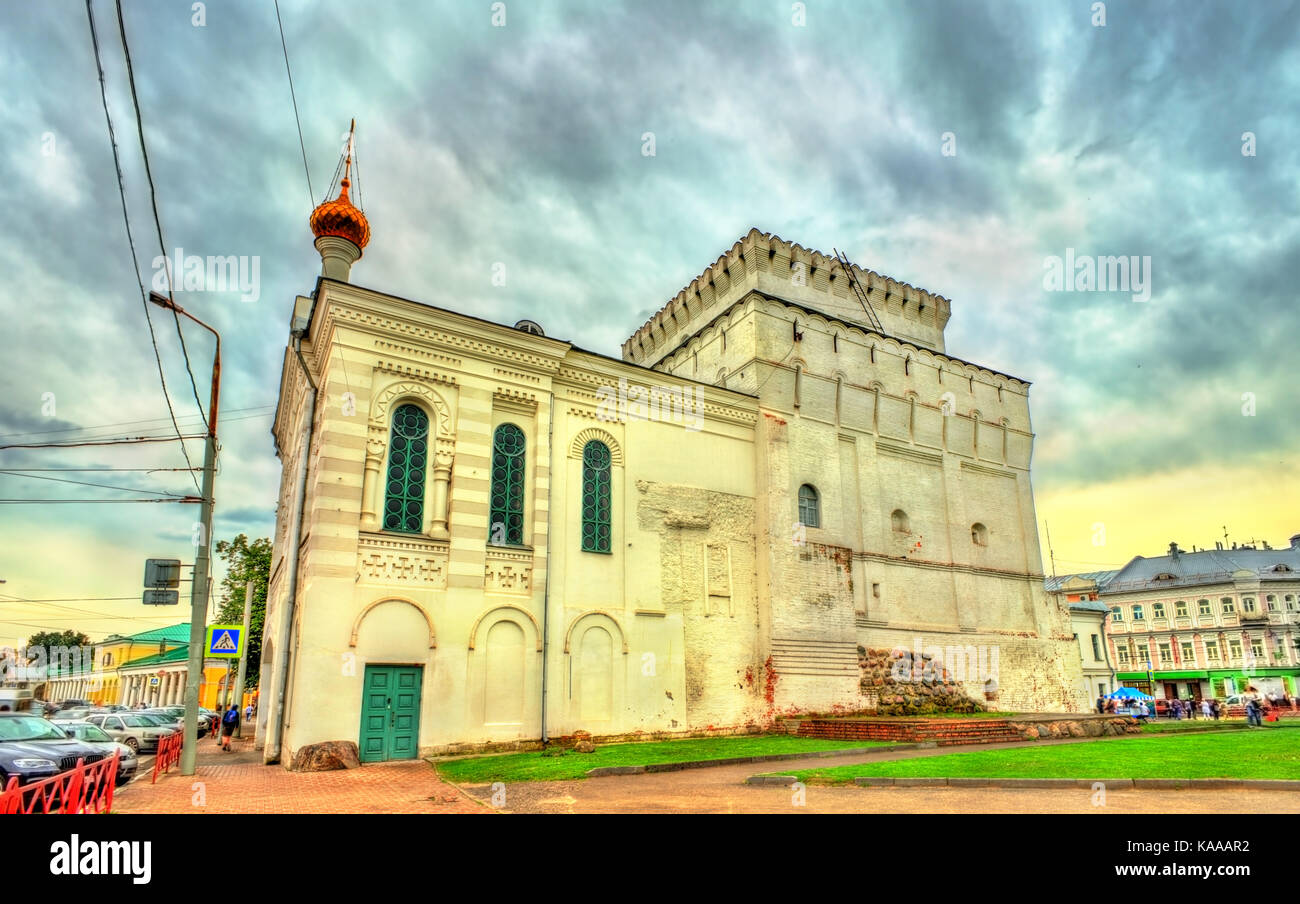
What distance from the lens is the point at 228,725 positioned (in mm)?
22609

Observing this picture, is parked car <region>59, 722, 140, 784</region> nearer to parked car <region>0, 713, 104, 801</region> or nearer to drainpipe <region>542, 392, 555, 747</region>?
parked car <region>0, 713, 104, 801</region>

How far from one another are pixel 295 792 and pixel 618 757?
648cm

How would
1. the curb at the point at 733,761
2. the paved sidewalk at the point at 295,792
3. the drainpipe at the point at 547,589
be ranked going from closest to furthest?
the paved sidewalk at the point at 295,792
the curb at the point at 733,761
the drainpipe at the point at 547,589

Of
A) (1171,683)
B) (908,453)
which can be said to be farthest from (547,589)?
(1171,683)

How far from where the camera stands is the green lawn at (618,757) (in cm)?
1402

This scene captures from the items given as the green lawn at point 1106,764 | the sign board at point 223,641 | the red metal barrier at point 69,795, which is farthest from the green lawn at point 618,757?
the sign board at point 223,641

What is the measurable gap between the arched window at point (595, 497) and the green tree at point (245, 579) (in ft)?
79.1

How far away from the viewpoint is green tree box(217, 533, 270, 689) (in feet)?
124

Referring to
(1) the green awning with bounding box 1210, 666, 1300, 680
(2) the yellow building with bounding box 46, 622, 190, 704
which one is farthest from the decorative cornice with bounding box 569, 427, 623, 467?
(2) the yellow building with bounding box 46, 622, 190, 704

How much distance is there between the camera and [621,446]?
2220cm

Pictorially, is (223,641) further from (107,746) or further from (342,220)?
(342,220)

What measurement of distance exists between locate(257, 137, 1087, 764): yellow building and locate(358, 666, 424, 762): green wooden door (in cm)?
5

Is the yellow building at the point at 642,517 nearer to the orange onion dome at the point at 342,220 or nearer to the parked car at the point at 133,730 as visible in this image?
the orange onion dome at the point at 342,220
